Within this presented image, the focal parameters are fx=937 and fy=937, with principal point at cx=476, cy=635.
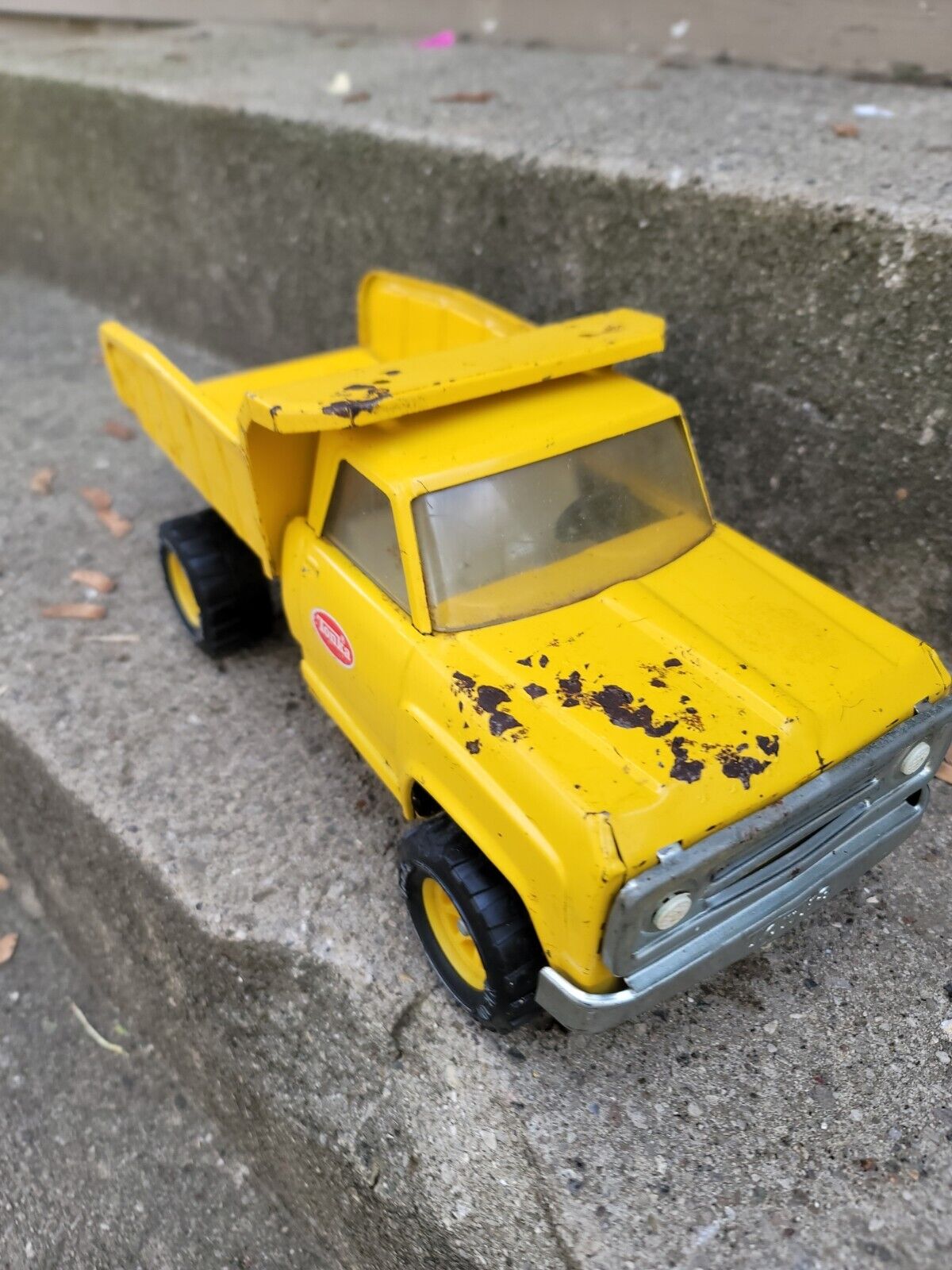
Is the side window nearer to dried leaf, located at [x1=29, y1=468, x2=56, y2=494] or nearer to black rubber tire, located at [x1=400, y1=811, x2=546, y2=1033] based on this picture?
black rubber tire, located at [x1=400, y1=811, x2=546, y2=1033]

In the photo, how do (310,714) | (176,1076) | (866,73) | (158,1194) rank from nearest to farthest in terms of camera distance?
(158,1194)
(176,1076)
(310,714)
(866,73)

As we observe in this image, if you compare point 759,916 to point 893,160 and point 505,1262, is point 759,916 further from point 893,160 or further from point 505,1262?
point 893,160

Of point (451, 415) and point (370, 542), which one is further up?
point (451, 415)

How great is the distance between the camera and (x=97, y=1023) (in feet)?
11.2

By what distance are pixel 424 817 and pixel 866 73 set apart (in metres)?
4.44

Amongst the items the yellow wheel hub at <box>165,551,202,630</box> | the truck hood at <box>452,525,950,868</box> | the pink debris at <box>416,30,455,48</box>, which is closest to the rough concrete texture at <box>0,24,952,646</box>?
the pink debris at <box>416,30,455,48</box>

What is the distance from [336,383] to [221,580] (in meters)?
1.15

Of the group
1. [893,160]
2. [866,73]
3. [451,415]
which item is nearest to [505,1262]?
[451,415]

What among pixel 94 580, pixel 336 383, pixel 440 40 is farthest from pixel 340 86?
pixel 336 383

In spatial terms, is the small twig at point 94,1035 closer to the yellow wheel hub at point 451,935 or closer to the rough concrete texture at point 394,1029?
the rough concrete texture at point 394,1029

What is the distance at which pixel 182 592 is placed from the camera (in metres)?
3.86

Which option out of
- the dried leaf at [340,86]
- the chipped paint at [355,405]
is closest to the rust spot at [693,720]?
the chipped paint at [355,405]

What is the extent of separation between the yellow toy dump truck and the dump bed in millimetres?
15

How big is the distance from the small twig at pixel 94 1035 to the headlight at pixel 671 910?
2.21 m
